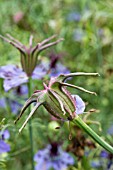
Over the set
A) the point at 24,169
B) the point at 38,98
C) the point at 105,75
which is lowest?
the point at 24,169

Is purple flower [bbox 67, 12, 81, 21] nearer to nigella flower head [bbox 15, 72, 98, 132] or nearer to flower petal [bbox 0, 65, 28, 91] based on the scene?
flower petal [bbox 0, 65, 28, 91]

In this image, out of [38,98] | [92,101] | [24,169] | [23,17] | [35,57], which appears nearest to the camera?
[38,98]

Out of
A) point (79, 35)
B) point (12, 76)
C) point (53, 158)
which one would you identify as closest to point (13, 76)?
point (12, 76)

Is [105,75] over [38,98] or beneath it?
beneath

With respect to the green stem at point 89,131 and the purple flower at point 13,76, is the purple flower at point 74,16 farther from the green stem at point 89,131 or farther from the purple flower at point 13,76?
the green stem at point 89,131

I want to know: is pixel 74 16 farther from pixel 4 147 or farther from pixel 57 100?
pixel 57 100

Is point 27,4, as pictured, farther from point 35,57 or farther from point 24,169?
point 35,57

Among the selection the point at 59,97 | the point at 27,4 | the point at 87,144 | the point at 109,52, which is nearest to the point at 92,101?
the point at 109,52
